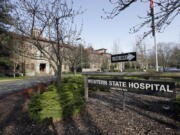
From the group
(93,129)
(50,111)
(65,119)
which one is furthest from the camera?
(65,119)

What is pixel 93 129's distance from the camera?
3.38m

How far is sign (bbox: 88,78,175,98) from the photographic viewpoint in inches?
137

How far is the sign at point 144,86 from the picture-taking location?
3.49 metres

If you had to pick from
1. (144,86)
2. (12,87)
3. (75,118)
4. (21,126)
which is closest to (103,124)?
(75,118)

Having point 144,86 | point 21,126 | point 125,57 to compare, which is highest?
point 125,57

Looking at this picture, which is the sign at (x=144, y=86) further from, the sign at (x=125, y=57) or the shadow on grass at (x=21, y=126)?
the shadow on grass at (x=21, y=126)

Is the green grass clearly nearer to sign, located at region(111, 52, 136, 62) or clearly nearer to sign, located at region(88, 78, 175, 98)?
sign, located at region(88, 78, 175, 98)

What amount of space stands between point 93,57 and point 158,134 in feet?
153

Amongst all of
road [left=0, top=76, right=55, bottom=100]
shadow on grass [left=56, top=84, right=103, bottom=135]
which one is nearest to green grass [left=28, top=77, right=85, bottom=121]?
shadow on grass [left=56, top=84, right=103, bottom=135]

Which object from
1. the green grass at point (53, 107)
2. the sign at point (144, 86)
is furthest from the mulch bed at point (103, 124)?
the sign at point (144, 86)

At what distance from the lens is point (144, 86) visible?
156 inches

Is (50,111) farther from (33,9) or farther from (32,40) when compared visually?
(33,9)

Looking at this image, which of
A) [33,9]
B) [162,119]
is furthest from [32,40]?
[162,119]

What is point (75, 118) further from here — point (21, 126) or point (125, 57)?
point (125, 57)
